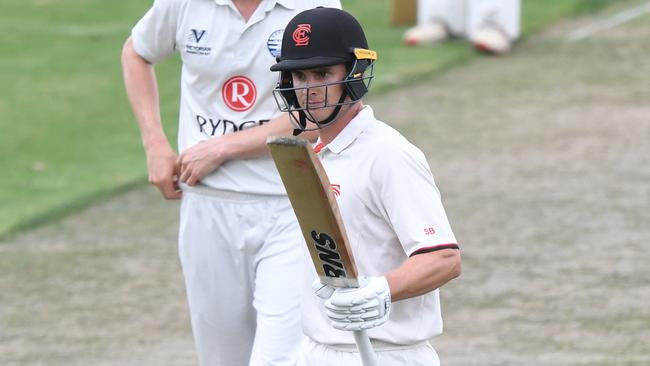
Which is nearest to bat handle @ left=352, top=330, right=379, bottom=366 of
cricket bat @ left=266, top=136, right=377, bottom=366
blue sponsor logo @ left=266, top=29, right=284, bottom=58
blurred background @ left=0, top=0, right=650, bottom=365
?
cricket bat @ left=266, top=136, right=377, bottom=366

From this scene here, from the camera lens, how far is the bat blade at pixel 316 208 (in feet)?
12.5

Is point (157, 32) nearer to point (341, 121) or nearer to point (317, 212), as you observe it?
point (341, 121)

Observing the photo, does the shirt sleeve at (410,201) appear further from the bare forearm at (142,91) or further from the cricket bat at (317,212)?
the bare forearm at (142,91)

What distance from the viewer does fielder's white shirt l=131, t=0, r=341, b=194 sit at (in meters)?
5.42

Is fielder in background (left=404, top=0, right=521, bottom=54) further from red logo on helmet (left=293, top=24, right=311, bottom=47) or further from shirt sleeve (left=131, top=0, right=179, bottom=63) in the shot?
red logo on helmet (left=293, top=24, right=311, bottom=47)

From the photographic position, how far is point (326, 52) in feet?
13.9

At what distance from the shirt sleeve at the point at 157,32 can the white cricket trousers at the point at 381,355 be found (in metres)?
1.77

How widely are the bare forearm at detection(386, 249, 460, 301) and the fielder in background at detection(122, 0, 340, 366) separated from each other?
4.46ft

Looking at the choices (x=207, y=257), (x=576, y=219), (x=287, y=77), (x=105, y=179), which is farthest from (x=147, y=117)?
(x=105, y=179)

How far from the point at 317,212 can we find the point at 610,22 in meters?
14.9

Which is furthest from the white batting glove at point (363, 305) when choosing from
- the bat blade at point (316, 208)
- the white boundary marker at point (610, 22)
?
the white boundary marker at point (610, 22)

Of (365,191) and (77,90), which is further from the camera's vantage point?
(77,90)

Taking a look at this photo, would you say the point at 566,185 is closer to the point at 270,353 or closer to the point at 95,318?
the point at 95,318

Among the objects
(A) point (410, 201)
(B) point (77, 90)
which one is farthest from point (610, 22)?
(A) point (410, 201)
